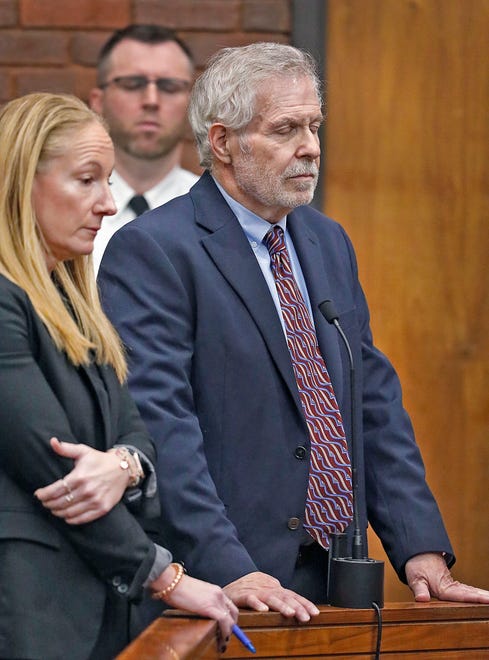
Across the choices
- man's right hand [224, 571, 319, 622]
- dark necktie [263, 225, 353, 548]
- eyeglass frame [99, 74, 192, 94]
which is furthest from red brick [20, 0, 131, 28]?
man's right hand [224, 571, 319, 622]

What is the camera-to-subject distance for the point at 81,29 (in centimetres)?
419

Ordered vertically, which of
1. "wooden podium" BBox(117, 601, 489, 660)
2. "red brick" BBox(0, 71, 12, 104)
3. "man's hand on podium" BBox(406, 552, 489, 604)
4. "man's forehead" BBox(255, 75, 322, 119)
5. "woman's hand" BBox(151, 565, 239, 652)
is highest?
"man's forehead" BBox(255, 75, 322, 119)

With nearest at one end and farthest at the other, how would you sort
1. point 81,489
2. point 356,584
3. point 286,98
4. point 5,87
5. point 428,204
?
point 81,489
point 356,584
point 286,98
point 5,87
point 428,204

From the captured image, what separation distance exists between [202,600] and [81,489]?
9.9 inches

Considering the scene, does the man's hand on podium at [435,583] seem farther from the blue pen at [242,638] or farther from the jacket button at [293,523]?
the blue pen at [242,638]

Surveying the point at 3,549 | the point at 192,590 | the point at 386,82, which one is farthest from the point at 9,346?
the point at 386,82

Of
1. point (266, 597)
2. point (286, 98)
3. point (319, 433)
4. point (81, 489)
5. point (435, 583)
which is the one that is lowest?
point (435, 583)

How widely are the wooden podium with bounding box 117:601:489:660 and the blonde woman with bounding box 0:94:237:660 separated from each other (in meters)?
0.10

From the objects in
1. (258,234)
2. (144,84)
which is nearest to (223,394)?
(258,234)

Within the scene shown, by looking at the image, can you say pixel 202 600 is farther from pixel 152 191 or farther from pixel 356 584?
pixel 152 191

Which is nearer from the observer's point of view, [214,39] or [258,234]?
[258,234]

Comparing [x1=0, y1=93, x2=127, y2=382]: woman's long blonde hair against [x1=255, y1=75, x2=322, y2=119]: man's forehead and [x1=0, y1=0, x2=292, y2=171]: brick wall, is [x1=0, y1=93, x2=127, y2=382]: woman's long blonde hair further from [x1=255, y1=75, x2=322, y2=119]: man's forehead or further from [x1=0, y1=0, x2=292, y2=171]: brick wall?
[x1=0, y1=0, x2=292, y2=171]: brick wall

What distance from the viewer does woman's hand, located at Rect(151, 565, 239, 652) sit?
6.64 ft

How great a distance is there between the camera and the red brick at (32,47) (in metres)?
4.18
